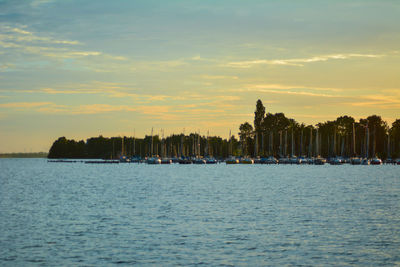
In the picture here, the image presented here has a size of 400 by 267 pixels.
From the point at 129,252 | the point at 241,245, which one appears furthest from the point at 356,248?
the point at 129,252

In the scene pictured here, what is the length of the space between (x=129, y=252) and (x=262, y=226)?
51.8ft

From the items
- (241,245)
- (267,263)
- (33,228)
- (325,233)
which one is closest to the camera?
(267,263)

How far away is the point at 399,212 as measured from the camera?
60.2 meters

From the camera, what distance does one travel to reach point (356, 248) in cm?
3872

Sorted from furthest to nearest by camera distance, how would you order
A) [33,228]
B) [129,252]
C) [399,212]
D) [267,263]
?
[399,212] < [33,228] < [129,252] < [267,263]

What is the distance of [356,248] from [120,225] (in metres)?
21.4

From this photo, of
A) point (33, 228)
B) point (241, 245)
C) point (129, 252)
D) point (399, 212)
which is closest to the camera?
point (129, 252)

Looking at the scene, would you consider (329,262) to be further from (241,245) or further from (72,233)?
(72,233)

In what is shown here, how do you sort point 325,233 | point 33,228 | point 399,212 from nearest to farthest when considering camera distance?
point 325,233, point 33,228, point 399,212

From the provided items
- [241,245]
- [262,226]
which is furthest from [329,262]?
[262,226]

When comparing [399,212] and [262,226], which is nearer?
[262,226]

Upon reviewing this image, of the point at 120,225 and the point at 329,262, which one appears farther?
the point at 120,225

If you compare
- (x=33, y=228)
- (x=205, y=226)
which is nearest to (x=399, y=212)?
(x=205, y=226)

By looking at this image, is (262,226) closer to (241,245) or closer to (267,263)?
(241,245)
